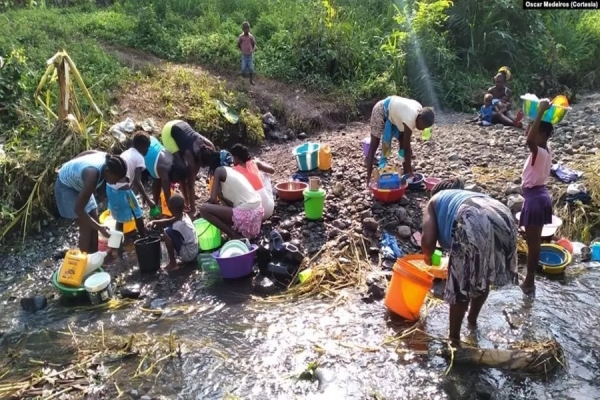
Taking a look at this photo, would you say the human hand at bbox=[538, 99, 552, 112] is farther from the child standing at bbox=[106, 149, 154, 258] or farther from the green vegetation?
the green vegetation

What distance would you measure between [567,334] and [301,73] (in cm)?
853

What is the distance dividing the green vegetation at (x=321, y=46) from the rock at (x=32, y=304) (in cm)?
443

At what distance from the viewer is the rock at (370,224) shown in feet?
20.7

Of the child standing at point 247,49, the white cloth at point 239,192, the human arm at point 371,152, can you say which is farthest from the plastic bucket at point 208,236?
the child standing at point 247,49

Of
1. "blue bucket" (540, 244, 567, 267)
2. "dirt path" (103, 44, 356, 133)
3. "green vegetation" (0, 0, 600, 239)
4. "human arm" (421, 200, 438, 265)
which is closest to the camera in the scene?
"human arm" (421, 200, 438, 265)

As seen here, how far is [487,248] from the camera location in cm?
386

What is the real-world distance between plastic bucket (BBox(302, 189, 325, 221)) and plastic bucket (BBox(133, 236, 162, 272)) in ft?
5.82

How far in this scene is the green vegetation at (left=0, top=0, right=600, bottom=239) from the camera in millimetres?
10109

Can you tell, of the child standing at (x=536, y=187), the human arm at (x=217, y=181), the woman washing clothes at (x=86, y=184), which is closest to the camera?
the child standing at (x=536, y=187)

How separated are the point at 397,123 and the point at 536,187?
229 cm

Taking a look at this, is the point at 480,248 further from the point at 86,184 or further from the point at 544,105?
the point at 86,184

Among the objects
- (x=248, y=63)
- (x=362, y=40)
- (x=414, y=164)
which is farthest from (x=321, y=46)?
(x=414, y=164)

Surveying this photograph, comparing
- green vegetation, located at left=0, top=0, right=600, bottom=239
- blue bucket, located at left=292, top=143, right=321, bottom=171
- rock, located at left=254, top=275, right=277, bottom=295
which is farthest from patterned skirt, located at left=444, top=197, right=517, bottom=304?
green vegetation, located at left=0, top=0, right=600, bottom=239

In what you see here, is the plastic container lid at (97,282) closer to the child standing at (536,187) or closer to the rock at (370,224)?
the rock at (370,224)
